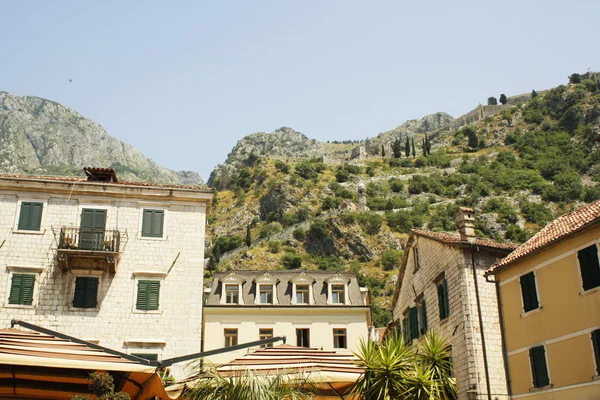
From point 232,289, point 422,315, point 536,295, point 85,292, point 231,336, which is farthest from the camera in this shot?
point 232,289

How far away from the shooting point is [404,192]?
15812 centimetres

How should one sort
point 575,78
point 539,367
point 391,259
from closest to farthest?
point 539,367 < point 391,259 < point 575,78

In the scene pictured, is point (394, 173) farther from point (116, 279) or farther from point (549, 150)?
point (116, 279)

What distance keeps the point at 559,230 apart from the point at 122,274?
17.0m

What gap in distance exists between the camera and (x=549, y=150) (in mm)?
151250

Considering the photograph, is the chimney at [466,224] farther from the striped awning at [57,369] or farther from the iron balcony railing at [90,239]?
the striped awning at [57,369]

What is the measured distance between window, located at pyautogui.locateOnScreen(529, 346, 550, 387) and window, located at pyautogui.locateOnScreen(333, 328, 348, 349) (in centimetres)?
1525

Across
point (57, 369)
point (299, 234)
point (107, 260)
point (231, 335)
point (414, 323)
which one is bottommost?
point (57, 369)

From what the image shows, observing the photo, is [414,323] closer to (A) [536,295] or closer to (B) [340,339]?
(B) [340,339]

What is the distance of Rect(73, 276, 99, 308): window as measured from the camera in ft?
83.5

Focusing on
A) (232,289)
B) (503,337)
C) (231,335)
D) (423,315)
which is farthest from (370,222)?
(503,337)

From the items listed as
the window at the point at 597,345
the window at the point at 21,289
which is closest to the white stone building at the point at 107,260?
the window at the point at 21,289

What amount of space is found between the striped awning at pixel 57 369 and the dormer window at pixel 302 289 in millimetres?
26122

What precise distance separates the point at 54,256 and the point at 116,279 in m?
2.70
